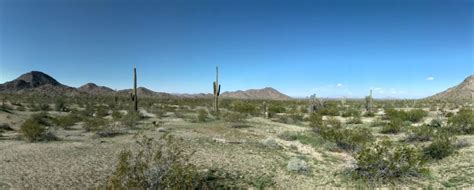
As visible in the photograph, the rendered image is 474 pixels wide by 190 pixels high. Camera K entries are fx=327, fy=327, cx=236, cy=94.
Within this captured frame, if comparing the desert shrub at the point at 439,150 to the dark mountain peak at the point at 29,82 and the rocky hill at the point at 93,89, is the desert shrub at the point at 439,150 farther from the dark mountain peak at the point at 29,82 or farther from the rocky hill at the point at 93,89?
the rocky hill at the point at 93,89

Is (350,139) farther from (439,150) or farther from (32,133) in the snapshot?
(32,133)

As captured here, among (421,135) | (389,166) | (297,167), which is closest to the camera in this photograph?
(389,166)

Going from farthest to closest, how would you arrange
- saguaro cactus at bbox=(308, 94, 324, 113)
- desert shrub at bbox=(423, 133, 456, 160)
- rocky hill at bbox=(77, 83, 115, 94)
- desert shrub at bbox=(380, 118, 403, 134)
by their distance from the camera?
rocky hill at bbox=(77, 83, 115, 94), saguaro cactus at bbox=(308, 94, 324, 113), desert shrub at bbox=(380, 118, 403, 134), desert shrub at bbox=(423, 133, 456, 160)

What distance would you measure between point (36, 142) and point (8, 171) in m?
4.77

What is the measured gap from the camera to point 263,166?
32.1 ft

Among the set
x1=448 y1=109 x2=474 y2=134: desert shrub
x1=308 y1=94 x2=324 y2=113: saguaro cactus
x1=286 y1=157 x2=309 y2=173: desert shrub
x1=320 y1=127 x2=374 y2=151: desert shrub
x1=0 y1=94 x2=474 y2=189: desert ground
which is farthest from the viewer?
x1=308 y1=94 x2=324 y2=113: saguaro cactus

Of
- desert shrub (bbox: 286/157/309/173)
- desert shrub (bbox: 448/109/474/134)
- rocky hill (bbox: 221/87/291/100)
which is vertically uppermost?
rocky hill (bbox: 221/87/291/100)

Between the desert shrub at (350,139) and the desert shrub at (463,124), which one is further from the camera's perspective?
the desert shrub at (463,124)

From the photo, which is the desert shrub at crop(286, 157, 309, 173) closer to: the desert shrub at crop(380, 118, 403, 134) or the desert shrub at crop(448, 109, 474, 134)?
the desert shrub at crop(380, 118, 403, 134)

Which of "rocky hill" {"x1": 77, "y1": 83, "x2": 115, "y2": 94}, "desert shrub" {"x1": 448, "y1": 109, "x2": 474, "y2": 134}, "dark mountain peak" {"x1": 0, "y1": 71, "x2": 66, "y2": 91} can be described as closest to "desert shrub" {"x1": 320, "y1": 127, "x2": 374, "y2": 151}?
"desert shrub" {"x1": 448, "y1": 109, "x2": 474, "y2": 134}

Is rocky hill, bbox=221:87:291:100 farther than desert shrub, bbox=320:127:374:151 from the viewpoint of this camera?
Yes

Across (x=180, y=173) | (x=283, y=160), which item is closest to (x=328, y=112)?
(x=283, y=160)

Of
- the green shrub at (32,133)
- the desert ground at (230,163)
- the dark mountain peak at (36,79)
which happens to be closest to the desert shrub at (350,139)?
the desert ground at (230,163)

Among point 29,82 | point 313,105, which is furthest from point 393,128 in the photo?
point 29,82
